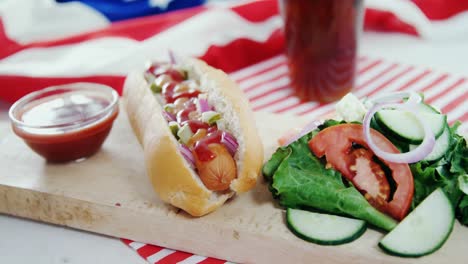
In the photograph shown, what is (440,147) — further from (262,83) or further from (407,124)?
(262,83)

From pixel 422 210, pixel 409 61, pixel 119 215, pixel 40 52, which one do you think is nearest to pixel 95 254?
→ pixel 119 215

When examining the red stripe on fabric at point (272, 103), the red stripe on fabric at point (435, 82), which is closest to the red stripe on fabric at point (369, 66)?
the red stripe on fabric at point (435, 82)

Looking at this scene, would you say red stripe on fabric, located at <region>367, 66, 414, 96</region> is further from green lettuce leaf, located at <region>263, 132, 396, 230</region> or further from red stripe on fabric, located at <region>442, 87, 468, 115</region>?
green lettuce leaf, located at <region>263, 132, 396, 230</region>

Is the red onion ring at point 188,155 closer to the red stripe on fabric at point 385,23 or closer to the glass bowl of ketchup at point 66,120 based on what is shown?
the glass bowl of ketchup at point 66,120

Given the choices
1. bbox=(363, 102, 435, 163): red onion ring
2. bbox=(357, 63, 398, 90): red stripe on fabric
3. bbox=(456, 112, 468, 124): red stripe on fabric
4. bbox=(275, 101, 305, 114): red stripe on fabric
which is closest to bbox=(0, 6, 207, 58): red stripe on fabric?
bbox=(275, 101, 305, 114): red stripe on fabric

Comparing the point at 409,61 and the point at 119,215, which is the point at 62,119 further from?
the point at 409,61
